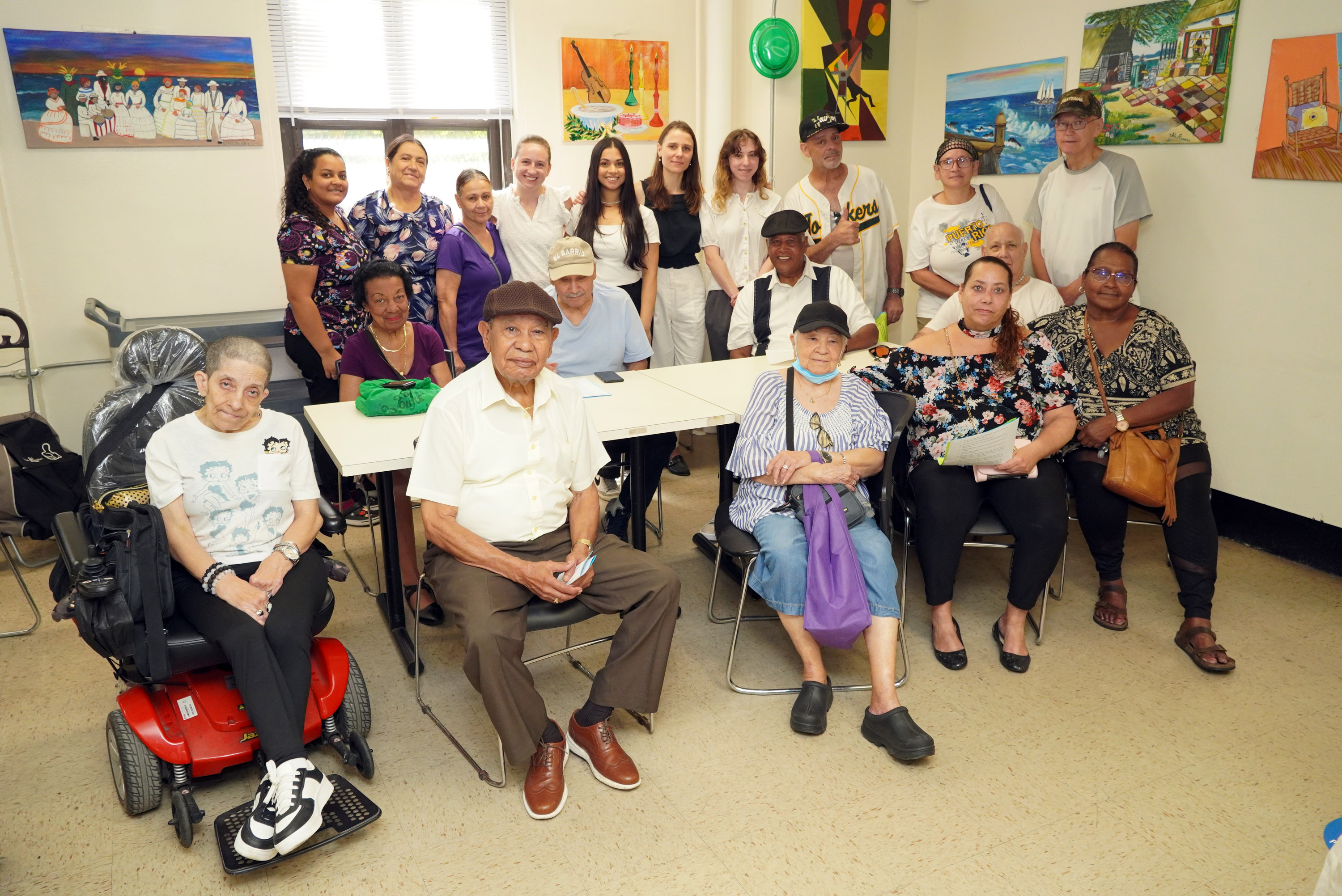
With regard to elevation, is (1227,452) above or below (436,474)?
below

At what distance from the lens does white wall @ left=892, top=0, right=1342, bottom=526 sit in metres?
3.65

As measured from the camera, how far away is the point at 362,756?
8.06 ft

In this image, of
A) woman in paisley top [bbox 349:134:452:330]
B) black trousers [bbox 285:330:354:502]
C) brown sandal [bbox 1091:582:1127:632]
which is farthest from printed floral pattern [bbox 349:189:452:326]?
brown sandal [bbox 1091:582:1127:632]

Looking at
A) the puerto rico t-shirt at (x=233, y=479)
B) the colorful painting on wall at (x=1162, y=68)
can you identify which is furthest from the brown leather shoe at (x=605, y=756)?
the colorful painting on wall at (x=1162, y=68)

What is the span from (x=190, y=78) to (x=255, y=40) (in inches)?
14.3

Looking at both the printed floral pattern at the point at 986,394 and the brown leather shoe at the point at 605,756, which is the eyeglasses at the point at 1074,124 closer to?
the printed floral pattern at the point at 986,394

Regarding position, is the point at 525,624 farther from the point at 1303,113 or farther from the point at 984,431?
the point at 1303,113

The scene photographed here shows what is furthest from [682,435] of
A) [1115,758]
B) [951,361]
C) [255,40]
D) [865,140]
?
[1115,758]

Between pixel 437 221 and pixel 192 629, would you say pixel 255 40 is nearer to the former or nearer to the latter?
pixel 437 221

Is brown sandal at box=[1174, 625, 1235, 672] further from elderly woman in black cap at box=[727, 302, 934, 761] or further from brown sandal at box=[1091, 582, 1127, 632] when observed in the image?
elderly woman in black cap at box=[727, 302, 934, 761]

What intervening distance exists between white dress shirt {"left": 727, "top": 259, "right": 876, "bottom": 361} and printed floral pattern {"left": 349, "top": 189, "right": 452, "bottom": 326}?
4.44 feet

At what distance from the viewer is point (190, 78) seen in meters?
4.50

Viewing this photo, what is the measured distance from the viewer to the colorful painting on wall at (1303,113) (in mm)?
3492

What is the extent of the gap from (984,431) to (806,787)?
134 centimetres
